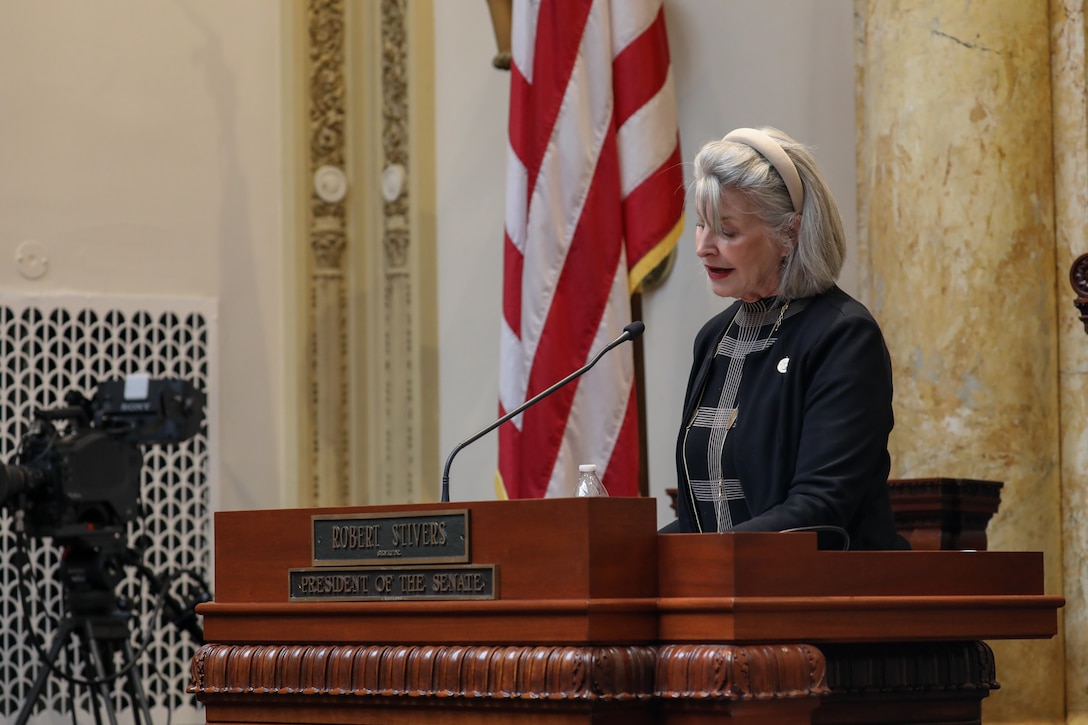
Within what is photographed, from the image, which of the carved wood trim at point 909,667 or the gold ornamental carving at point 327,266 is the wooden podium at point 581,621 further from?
the gold ornamental carving at point 327,266

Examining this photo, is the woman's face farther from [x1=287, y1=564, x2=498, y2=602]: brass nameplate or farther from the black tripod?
the black tripod

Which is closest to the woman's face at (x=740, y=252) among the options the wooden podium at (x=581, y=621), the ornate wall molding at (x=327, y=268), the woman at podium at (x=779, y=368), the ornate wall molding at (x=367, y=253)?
the woman at podium at (x=779, y=368)

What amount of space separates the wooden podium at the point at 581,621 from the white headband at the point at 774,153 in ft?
2.15

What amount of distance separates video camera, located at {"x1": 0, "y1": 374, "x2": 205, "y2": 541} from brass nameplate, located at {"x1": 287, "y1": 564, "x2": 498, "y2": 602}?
3.04 metres

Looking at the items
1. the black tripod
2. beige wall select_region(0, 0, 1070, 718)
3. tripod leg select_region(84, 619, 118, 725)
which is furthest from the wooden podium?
beige wall select_region(0, 0, 1070, 718)

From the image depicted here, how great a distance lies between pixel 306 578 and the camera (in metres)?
2.09

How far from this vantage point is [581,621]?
1811 millimetres

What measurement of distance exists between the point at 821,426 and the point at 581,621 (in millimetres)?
610

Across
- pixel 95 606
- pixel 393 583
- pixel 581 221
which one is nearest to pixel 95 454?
pixel 95 606

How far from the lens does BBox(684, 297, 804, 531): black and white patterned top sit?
2459mm

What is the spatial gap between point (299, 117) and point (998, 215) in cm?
374

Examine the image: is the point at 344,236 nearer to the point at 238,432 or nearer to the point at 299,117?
the point at 299,117

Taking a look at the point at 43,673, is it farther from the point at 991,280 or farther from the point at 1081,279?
the point at 1081,279

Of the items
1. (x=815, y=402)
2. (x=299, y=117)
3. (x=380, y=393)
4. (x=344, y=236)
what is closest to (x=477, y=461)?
(x=380, y=393)
